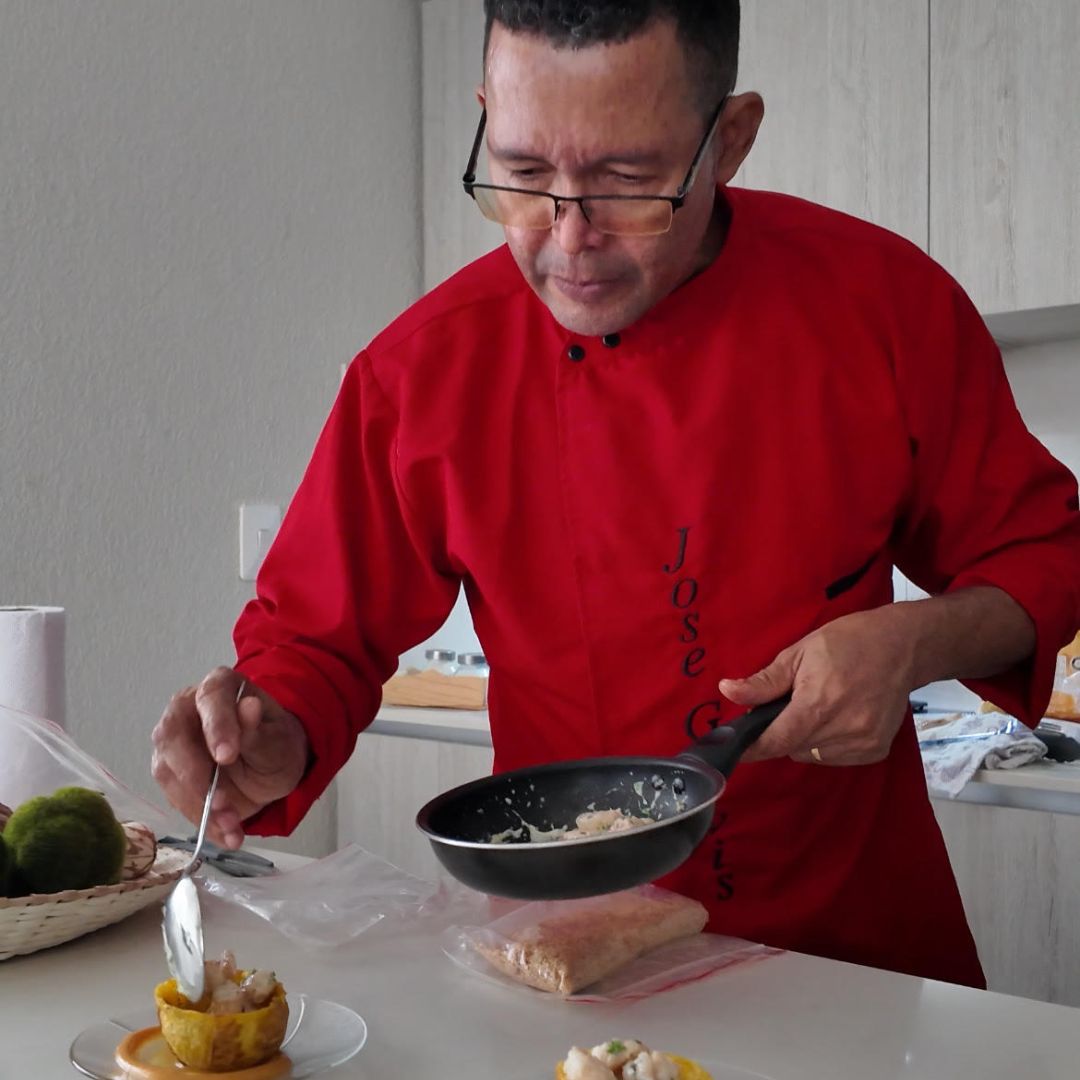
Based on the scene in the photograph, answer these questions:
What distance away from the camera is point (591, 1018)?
788 millimetres

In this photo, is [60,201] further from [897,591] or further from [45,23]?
[897,591]

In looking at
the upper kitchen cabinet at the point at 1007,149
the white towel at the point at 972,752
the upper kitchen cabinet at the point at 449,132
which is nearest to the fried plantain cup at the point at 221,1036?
the white towel at the point at 972,752

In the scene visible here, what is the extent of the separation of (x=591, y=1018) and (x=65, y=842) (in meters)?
0.40

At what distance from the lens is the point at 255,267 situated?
2.36 m

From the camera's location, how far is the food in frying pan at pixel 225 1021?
2.26 feet

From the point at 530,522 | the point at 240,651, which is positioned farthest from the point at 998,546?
the point at 240,651

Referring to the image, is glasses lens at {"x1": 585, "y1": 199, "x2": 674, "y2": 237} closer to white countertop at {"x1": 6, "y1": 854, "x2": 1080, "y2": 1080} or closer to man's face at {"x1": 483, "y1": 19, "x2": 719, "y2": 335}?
man's face at {"x1": 483, "y1": 19, "x2": 719, "y2": 335}

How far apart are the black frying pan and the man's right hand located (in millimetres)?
163

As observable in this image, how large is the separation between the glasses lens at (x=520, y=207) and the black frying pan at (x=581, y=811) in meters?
0.38

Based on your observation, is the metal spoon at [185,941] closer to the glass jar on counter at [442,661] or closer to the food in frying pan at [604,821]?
the food in frying pan at [604,821]

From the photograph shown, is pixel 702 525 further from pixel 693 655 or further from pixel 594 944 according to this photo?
pixel 594 944

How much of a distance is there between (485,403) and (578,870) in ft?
1.79

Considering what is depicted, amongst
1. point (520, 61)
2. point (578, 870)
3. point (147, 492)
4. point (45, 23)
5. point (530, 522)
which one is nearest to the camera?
point (578, 870)

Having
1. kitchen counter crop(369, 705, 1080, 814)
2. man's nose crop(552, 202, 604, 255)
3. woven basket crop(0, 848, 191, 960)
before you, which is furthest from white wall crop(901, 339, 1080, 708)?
woven basket crop(0, 848, 191, 960)
